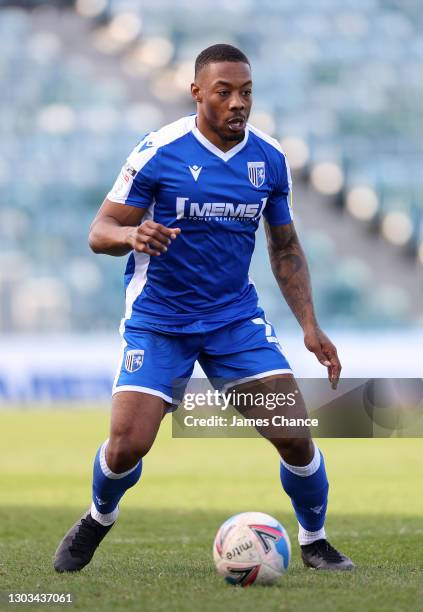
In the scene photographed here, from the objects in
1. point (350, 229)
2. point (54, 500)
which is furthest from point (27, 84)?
point (54, 500)

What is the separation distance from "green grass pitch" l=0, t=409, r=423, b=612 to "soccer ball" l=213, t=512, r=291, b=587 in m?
0.09

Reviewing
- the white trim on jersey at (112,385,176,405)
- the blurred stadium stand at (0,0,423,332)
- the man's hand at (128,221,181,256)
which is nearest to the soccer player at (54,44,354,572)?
the white trim on jersey at (112,385,176,405)

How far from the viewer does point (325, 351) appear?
5.83 metres

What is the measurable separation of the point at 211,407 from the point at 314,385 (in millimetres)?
1020

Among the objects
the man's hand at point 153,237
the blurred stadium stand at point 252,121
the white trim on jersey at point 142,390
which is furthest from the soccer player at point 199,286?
the blurred stadium stand at point 252,121

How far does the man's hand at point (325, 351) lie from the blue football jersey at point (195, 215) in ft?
1.08

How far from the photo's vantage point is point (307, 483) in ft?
19.1

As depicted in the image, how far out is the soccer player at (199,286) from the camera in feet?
18.1

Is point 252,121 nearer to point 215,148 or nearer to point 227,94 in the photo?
point 215,148

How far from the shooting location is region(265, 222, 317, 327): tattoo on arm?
599 cm

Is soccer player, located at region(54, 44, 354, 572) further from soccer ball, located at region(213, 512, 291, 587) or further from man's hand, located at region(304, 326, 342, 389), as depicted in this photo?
soccer ball, located at region(213, 512, 291, 587)

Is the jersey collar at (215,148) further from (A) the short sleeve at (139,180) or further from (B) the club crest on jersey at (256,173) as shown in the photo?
(A) the short sleeve at (139,180)

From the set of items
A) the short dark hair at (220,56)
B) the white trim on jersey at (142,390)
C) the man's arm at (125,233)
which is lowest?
the white trim on jersey at (142,390)

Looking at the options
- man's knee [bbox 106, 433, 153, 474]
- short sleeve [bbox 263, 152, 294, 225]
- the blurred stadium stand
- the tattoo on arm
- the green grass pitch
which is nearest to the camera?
the green grass pitch
